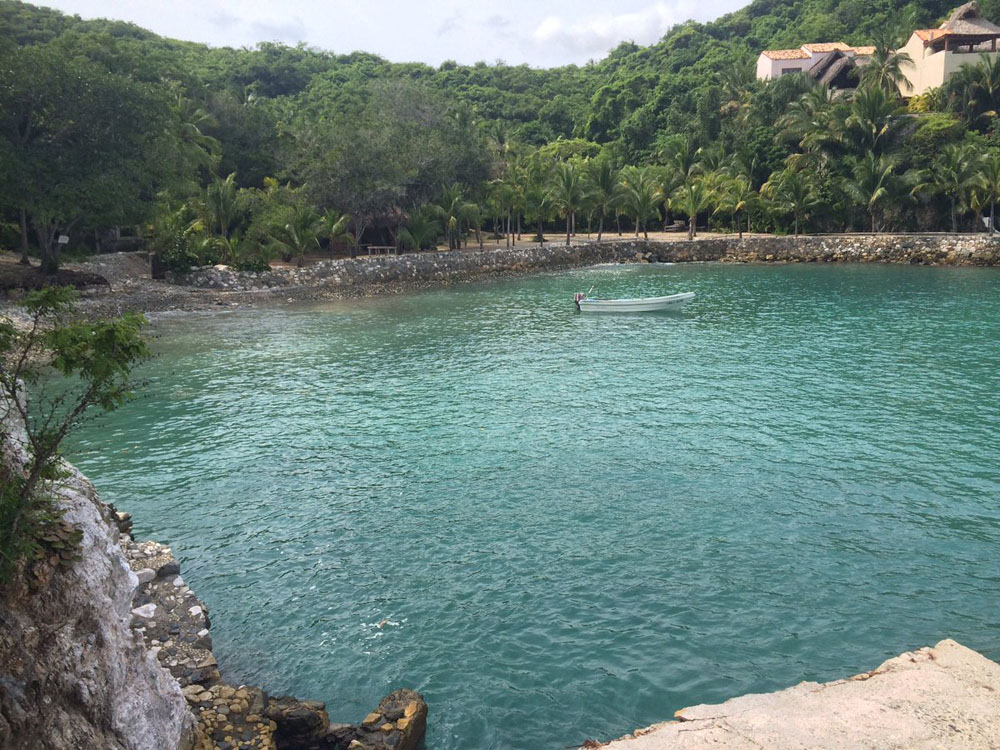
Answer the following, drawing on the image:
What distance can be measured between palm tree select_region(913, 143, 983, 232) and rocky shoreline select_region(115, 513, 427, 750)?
71607 millimetres

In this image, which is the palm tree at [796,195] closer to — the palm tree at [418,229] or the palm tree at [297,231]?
the palm tree at [418,229]

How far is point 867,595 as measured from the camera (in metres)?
14.1

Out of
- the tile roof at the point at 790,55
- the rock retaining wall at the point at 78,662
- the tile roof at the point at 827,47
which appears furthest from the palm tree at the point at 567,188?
the rock retaining wall at the point at 78,662

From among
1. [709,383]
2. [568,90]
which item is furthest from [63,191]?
[568,90]

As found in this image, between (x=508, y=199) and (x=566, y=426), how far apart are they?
168 ft

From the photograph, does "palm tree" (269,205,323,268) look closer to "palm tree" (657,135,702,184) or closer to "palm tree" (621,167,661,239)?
"palm tree" (621,167,661,239)

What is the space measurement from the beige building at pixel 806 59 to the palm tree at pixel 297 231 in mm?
65550

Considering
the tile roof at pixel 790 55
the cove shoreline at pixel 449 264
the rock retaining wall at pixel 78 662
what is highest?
the tile roof at pixel 790 55

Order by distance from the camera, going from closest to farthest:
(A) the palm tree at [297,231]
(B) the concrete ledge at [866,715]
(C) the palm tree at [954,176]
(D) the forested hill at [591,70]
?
(B) the concrete ledge at [866,715] < (A) the palm tree at [297,231] < (C) the palm tree at [954,176] < (D) the forested hill at [591,70]

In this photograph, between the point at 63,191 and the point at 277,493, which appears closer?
the point at 277,493

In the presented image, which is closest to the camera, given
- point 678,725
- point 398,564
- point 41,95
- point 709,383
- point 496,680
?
point 678,725

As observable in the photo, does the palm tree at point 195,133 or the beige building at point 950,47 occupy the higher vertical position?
the beige building at point 950,47

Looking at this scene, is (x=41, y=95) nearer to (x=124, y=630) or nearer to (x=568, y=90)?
(x=124, y=630)

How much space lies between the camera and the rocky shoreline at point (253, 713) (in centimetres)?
1021
